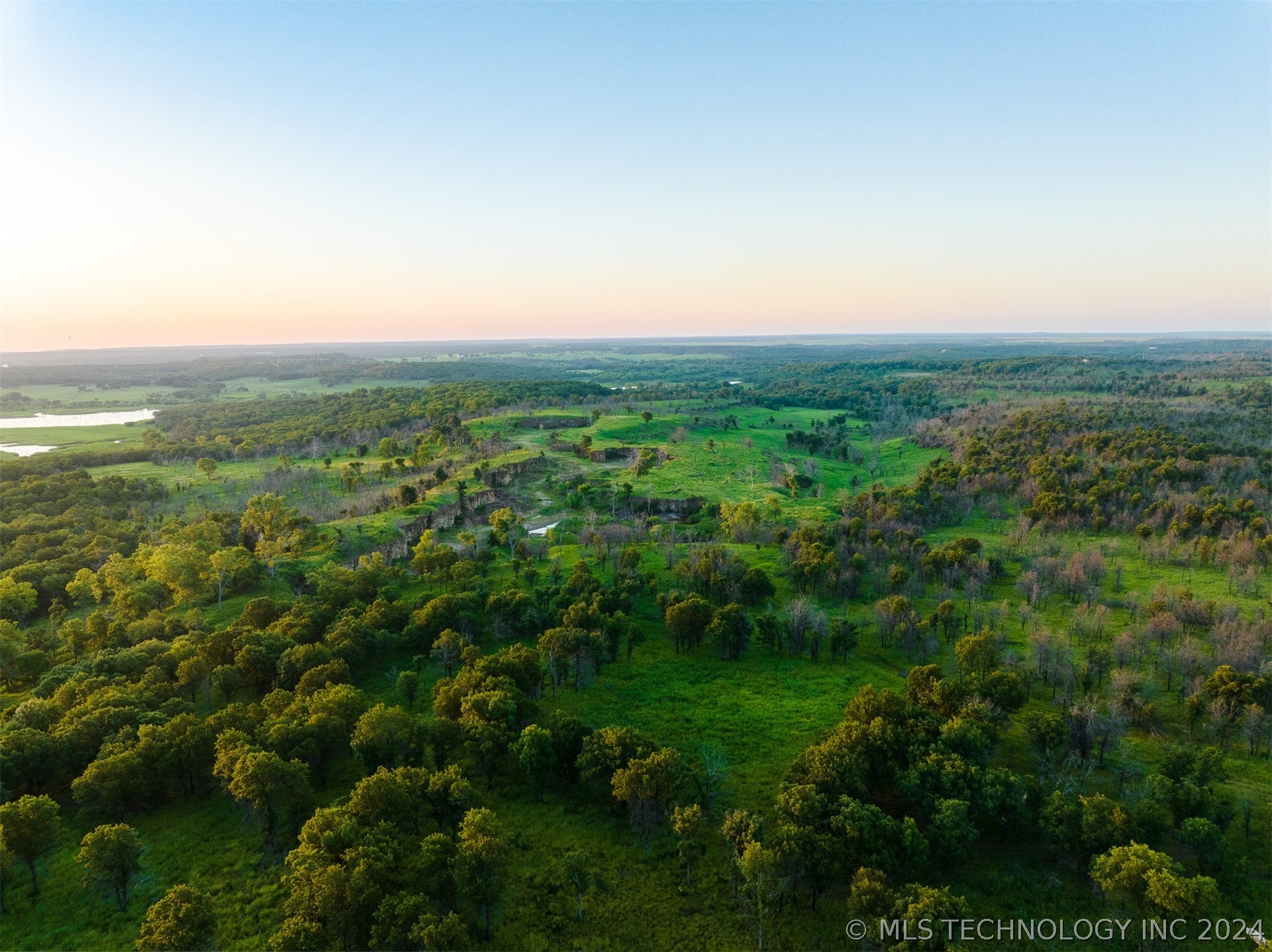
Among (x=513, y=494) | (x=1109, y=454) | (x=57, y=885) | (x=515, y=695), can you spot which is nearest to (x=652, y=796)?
(x=515, y=695)

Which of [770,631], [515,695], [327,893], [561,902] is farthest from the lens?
[770,631]

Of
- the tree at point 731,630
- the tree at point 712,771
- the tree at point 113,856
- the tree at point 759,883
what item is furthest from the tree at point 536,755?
the tree at point 731,630

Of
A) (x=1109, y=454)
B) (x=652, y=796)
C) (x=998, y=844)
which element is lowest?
(x=998, y=844)

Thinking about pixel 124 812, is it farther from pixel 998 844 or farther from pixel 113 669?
pixel 998 844

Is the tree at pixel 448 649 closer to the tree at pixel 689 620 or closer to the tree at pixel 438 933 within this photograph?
the tree at pixel 689 620

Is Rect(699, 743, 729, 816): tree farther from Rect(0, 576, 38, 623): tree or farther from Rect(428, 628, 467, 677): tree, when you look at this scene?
Rect(0, 576, 38, 623): tree

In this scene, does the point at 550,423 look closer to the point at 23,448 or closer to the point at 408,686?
the point at 408,686

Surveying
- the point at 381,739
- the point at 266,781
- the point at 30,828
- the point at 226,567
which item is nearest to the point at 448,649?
the point at 381,739
